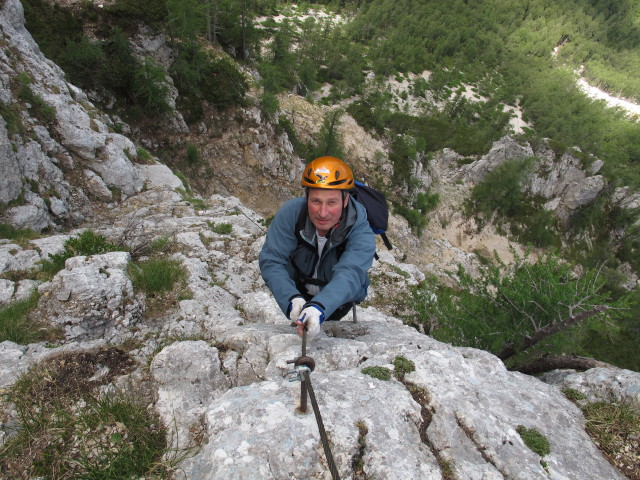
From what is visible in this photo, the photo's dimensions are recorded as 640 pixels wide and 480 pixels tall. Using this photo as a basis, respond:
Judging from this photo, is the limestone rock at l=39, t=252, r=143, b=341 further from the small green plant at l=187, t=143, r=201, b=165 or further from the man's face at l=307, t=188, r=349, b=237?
the small green plant at l=187, t=143, r=201, b=165

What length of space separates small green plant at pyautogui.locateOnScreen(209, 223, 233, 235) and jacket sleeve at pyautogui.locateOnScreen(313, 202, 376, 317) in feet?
26.2

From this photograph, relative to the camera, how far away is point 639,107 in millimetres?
105562

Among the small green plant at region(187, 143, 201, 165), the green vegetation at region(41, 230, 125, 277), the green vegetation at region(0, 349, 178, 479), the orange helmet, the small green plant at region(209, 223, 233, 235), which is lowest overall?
the small green plant at region(187, 143, 201, 165)

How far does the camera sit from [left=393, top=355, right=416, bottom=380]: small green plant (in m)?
3.63

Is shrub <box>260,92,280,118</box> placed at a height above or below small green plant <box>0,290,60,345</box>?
below

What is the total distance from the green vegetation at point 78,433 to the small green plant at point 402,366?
2.42 meters

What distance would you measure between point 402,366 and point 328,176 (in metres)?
2.42

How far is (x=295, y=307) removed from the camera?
319 cm

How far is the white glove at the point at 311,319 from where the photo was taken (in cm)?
293

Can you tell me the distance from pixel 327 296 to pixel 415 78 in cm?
7944

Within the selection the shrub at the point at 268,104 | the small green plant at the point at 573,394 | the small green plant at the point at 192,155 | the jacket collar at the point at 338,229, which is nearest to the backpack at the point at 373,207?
the jacket collar at the point at 338,229

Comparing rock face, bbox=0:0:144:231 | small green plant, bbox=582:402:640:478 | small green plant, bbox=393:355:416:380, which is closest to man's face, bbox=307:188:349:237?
small green plant, bbox=393:355:416:380

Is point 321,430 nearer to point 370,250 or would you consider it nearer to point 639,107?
point 370,250

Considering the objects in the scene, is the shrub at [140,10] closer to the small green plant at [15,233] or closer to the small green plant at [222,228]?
the small green plant at [15,233]
